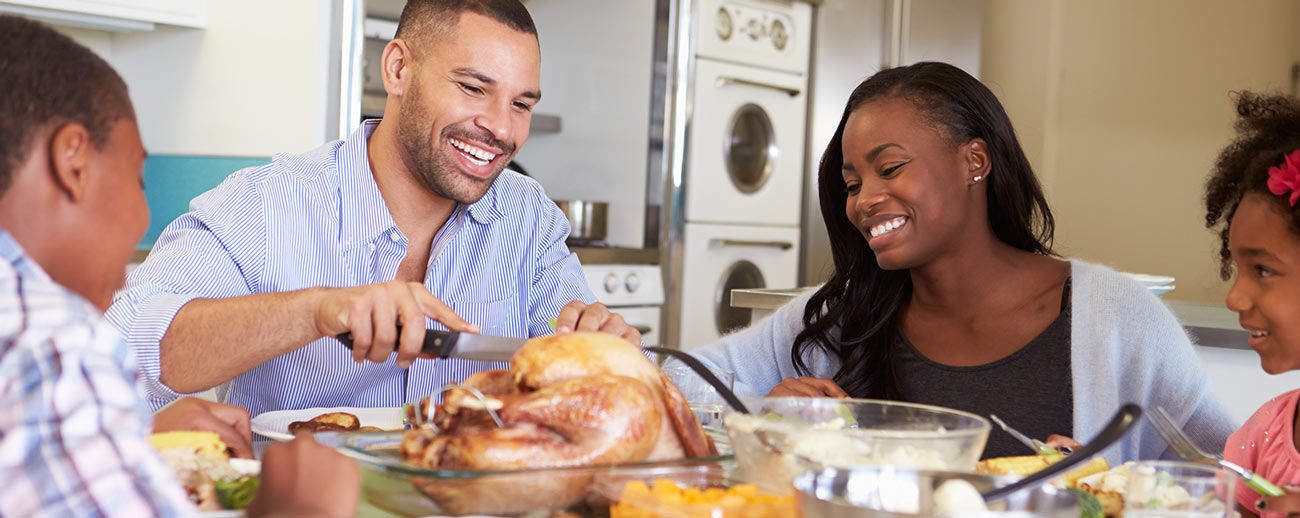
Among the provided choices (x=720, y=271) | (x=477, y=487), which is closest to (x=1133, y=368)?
(x=477, y=487)

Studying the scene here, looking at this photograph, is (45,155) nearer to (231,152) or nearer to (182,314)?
(182,314)

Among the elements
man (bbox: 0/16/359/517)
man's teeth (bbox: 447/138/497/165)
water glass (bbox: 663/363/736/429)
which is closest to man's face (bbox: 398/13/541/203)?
man's teeth (bbox: 447/138/497/165)

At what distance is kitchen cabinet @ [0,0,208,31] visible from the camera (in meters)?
2.81

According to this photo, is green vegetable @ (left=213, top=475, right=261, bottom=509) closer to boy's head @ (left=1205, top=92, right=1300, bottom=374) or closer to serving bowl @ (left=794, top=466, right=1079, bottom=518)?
serving bowl @ (left=794, top=466, right=1079, bottom=518)

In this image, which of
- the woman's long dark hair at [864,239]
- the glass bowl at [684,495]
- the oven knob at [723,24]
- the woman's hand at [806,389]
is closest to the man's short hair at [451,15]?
the woman's long dark hair at [864,239]

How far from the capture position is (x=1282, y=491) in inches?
34.6

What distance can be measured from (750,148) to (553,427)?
3.51 metres

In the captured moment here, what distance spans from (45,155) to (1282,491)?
37.9 inches

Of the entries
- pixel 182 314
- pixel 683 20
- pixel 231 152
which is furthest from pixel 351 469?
pixel 683 20

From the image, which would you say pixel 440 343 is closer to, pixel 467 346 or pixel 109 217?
pixel 467 346

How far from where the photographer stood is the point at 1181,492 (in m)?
0.79

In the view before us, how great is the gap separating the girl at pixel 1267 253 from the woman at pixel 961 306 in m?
0.11

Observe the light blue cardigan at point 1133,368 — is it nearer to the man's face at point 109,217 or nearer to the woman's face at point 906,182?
the woman's face at point 906,182

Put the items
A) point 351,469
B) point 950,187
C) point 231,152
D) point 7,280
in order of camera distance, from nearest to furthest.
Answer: point 7,280 < point 351,469 < point 950,187 < point 231,152
